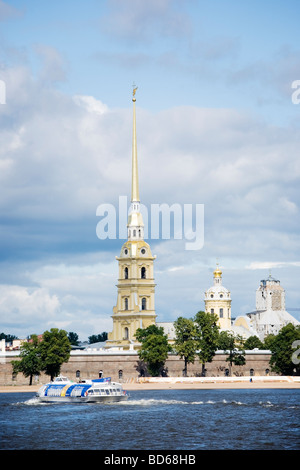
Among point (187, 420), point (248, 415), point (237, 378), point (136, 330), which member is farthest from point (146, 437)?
point (136, 330)

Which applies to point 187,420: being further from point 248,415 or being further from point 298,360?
point 298,360

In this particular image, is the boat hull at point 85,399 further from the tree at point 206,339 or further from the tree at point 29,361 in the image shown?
the tree at point 206,339

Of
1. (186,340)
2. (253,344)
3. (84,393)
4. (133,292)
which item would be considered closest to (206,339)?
(186,340)

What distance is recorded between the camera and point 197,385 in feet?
433

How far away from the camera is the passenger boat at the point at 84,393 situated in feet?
308

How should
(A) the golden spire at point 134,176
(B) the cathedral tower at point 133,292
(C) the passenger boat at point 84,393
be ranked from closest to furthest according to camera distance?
(C) the passenger boat at point 84,393 → (B) the cathedral tower at point 133,292 → (A) the golden spire at point 134,176

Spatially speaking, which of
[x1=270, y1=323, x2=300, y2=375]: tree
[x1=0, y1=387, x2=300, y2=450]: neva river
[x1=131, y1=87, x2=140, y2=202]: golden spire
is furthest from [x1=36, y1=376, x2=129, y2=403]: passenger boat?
[x1=131, y1=87, x2=140, y2=202]: golden spire

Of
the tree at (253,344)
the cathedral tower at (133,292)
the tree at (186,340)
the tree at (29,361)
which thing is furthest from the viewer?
the cathedral tower at (133,292)

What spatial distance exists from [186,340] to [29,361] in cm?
2787

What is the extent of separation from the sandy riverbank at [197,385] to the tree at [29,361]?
244 centimetres

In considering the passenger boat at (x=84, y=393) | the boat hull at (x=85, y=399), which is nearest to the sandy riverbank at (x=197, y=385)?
the passenger boat at (x=84, y=393)

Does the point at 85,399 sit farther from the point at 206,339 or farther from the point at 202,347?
the point at 206,339

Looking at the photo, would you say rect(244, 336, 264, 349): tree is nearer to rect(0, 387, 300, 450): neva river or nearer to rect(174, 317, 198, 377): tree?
rect(174, 317, 198, 377): tree
